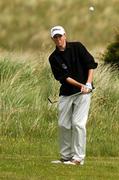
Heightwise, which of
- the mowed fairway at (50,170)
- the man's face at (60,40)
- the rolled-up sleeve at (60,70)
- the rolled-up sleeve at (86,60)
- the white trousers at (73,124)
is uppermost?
the man's face at (60,40)

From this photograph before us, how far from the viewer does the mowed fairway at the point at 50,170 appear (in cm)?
904

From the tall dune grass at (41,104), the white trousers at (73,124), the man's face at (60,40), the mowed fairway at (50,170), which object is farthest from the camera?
the tall dune grass at (41,104)

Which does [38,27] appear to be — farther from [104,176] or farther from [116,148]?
[104,176]

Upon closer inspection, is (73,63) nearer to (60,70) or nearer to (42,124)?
(60,70)

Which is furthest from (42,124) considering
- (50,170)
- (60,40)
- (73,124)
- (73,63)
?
(50,170)

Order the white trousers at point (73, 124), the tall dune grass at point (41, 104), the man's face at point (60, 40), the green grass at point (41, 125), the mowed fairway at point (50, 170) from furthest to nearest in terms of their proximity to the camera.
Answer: the tall dune grass at point (41, 104) → the white trousers at point (73, 124) → the man's face at point (60, 40) → the green grass at point (41, 125) → the mowed fairway at point (50, 170)

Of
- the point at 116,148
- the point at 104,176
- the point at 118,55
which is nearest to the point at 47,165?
the point at 104,176

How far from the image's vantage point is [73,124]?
9.97 m

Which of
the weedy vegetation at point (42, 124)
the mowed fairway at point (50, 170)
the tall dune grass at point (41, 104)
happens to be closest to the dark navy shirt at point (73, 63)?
the mowed fairway at point (50, 170)

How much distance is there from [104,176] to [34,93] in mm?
6619

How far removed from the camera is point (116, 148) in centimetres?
1219

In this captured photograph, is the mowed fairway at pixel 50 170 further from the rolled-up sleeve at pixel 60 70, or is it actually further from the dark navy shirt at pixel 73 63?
the rolled-up sleeve at pixel 60 70

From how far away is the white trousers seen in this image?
9.95 m

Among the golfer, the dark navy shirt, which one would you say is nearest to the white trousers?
the golfer
